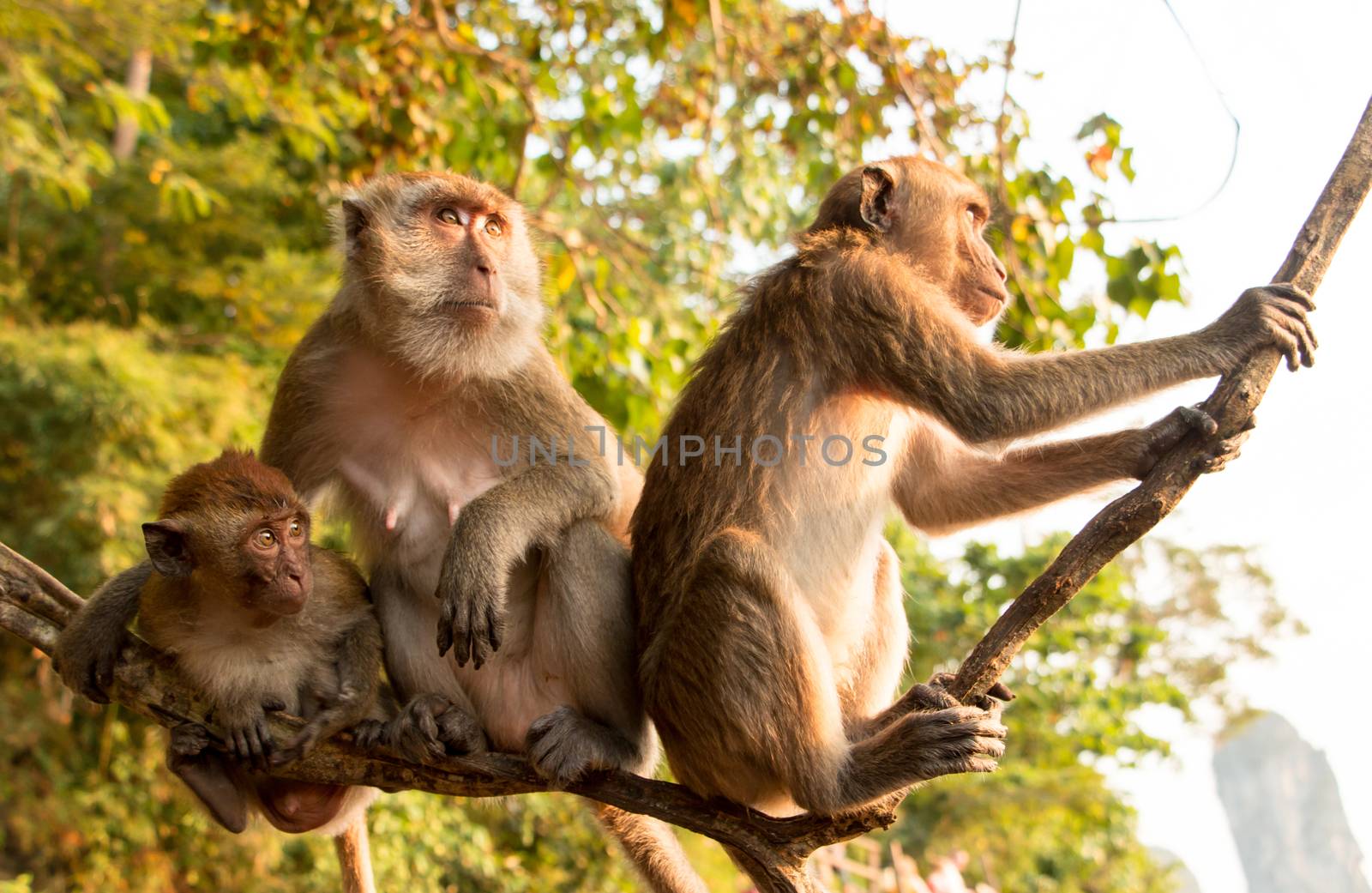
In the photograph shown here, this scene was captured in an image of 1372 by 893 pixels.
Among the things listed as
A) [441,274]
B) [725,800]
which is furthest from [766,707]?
[441,274]

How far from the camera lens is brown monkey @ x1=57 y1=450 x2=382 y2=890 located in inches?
114

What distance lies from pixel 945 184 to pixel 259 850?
28.5ft

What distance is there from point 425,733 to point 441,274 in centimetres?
138

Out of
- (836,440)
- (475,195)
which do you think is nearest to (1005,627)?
(836,440)

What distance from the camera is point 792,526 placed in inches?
123

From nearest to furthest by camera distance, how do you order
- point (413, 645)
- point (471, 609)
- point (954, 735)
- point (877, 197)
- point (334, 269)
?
point (954, 735) → point (471, 609) → point (413, 645) → point (877, 197) → point (334, 269)

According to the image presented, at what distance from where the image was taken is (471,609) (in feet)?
9.36

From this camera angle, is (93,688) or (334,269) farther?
(334,269)

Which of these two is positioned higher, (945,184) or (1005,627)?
(945,184)

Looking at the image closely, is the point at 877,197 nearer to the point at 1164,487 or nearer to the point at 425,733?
the point at 1164,487

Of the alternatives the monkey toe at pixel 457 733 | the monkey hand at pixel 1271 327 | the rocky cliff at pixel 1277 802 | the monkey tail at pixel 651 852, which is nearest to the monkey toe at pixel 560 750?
the monkey toe at pixel 457 733

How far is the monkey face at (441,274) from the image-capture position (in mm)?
3342

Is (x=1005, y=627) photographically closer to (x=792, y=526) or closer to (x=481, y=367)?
(x=792, y=526)

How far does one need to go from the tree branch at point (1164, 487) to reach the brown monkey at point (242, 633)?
1.67 m
